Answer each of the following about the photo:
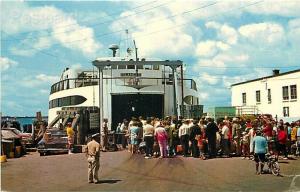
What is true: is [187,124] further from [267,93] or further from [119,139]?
[267,93]

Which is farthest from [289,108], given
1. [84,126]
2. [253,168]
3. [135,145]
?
[253,168]

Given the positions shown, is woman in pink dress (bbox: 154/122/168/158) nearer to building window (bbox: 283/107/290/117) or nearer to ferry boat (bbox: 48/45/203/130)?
ferry boat (bbox: 48/45/203/130)

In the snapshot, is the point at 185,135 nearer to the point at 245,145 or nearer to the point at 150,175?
the point at 245,145

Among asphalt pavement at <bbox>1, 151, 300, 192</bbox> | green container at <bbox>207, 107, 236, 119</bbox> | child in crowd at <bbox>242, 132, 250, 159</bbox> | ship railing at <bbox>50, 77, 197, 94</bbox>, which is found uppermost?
ship railing at <bbox>50, 77, 197, 94</bbox>

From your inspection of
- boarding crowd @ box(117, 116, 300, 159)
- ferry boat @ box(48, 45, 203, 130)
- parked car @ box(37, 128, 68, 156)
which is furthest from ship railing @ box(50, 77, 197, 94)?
boarding crowd @ box(117, 116, 300, 159)

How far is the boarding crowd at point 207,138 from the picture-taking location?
19.7 m

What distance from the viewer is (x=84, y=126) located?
99.7 ft

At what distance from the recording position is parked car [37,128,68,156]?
2488 centimetres

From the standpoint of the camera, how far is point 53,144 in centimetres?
2498

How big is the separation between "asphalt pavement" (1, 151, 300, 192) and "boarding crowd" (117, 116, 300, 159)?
2.31ft

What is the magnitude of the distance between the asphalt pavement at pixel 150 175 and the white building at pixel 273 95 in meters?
31.2

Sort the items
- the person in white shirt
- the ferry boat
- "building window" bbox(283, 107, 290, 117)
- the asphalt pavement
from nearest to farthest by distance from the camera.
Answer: the asphalt pavement → the person in white shirt → the ferry boat → "building window" bbox(283, 107, 290, 117)

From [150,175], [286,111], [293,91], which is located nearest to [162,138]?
[150,175]

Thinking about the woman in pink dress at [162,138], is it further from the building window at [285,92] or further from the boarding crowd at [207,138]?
the building window at [285,92]
